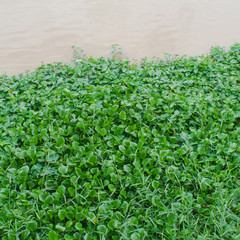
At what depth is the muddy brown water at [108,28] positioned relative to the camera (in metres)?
3.50

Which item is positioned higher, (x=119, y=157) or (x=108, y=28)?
(x=108, y=28)

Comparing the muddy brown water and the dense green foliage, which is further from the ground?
the muddy brown water

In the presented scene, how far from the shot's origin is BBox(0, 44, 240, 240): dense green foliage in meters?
1.68

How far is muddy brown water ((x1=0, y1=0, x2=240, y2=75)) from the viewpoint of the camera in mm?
3500

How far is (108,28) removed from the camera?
3783mm

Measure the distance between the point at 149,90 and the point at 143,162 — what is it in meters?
1.06

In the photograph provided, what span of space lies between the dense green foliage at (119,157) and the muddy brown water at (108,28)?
696 mm

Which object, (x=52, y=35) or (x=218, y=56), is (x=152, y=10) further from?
(x=52, y=35)

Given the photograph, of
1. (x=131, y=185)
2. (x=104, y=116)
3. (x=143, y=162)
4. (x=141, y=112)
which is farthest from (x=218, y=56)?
(x=131, y=185)

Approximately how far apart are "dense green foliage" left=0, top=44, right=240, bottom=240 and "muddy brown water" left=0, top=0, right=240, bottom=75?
70 centimetres

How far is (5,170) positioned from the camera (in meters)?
2.01

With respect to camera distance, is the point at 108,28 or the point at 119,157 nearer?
the point at 119,157

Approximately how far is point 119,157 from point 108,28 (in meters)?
2.42

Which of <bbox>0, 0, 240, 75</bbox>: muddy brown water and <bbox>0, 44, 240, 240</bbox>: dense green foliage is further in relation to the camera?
<bbox>0, 0, 240, 75</bbox>: muddy brown water
